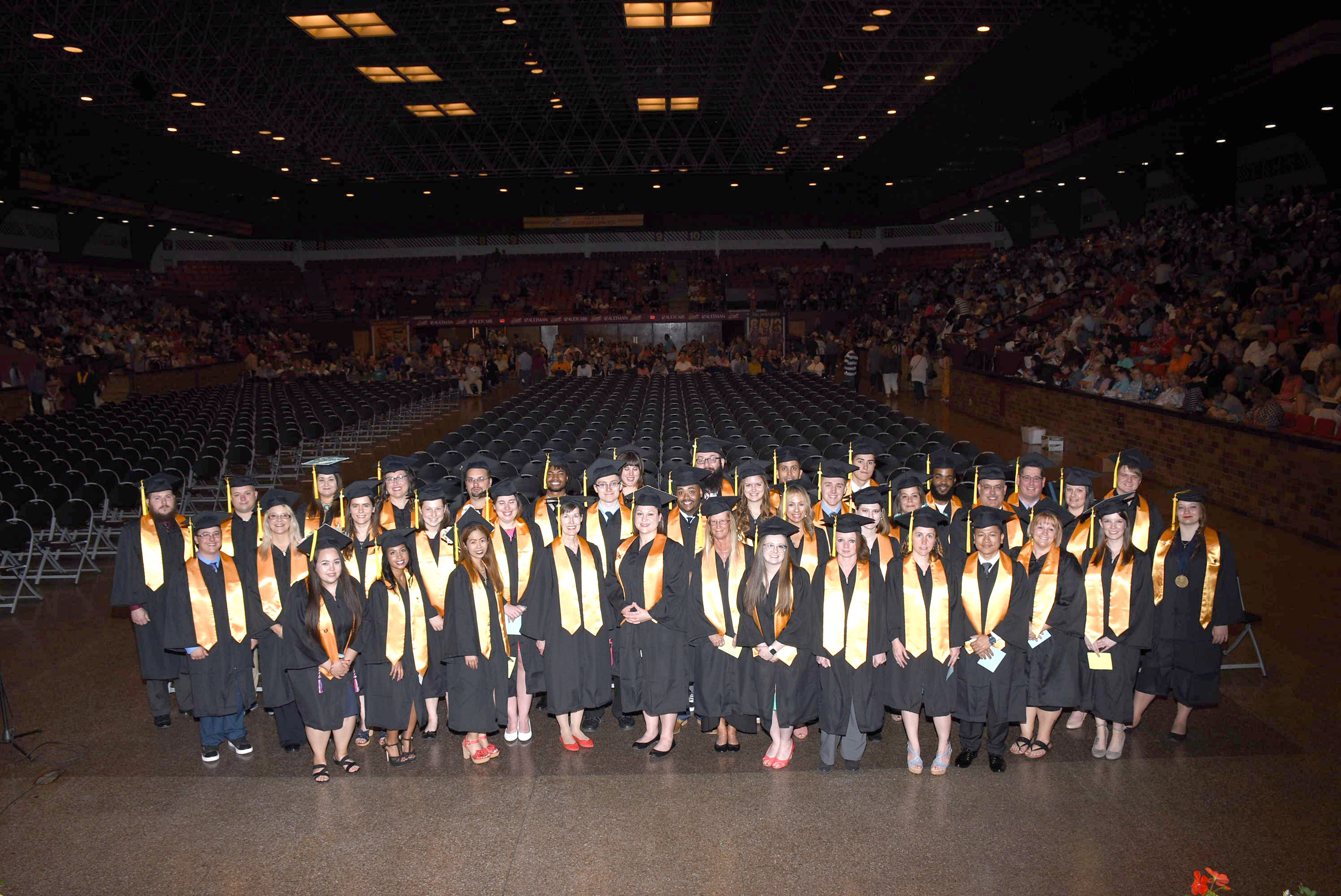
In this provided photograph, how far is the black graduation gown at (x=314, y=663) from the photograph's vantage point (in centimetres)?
502

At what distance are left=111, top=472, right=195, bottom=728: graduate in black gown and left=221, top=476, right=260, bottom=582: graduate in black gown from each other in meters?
0.32

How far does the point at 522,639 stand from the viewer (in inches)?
217

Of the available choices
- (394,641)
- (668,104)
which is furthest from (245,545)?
(668,104)

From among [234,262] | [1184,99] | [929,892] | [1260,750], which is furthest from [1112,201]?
[234,262]

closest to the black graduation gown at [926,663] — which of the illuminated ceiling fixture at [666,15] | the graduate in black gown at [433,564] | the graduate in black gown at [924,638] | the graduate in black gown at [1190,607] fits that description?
the graduate in black gown at [924,638]

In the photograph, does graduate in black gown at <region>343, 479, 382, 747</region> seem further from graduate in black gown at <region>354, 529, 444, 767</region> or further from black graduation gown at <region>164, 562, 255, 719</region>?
black graduation gown at <region>164, 562, 255, 719</region>

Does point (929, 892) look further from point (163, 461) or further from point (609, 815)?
point (163, 461)

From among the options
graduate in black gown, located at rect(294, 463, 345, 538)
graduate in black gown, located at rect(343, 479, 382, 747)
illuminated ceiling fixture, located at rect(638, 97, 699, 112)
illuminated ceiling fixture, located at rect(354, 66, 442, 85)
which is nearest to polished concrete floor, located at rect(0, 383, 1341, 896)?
graduate in black gown, located at rect(343, 479, 382, 747)

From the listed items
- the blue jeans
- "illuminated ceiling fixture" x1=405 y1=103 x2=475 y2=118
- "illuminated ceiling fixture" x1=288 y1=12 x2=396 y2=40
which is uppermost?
"illuminated ceiling fixture" x1=405 y1=103 x2=475 y2=118

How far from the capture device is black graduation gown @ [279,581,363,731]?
502 centimetres

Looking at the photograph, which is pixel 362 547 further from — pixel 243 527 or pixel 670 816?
pixel 670 816

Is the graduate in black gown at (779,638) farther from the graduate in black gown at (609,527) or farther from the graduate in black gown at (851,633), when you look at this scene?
the graduate in black gown at (609,527)

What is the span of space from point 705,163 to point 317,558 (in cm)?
2767

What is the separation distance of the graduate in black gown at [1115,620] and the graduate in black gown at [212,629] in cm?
492
